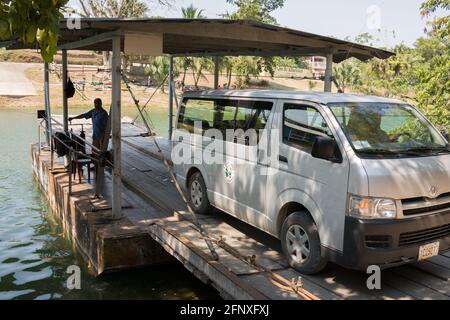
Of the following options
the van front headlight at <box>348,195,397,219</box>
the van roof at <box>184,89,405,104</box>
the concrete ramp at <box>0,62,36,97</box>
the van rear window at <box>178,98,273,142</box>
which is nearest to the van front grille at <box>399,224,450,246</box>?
the van front headlight at <box>348,195,397,219</box>

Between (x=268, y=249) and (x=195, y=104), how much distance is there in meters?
2.73

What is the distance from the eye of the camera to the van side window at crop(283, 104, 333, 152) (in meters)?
5.14

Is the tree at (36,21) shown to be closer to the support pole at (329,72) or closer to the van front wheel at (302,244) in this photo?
the van front wheel at (302,244)

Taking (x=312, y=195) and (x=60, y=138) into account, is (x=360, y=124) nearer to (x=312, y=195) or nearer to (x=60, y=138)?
(x=312, y=195)

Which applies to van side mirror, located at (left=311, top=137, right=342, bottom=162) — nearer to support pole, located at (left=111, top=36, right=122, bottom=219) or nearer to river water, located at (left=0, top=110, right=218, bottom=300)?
river water, located at (left=0, top=110, right=218, bottom=300)

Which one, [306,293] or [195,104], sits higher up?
[195,104]

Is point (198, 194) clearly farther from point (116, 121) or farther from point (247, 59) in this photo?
point (247, 59)

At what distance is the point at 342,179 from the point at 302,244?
3.13ft

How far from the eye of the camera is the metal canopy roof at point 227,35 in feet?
22.4

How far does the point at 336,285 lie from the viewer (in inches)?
193

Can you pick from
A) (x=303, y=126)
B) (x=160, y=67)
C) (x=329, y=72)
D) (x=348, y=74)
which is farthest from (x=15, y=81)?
(x=303, y=126)

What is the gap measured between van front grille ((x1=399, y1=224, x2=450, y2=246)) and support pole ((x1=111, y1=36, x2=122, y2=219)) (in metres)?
4.35

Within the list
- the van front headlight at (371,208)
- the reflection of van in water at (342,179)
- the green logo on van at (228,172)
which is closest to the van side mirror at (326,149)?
the reflection of van in water at (342,179)
